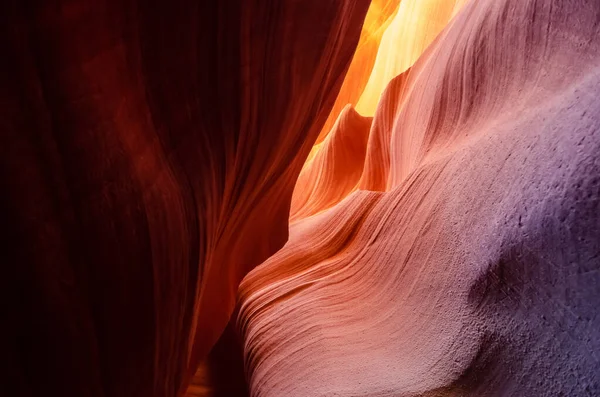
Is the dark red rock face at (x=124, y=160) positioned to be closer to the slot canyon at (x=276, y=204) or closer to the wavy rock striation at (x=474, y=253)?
the slot canyon at (x=276, y=204)

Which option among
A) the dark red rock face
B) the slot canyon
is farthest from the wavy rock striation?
the dark red rock face

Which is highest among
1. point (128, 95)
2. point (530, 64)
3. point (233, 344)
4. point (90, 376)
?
point (530, 64)

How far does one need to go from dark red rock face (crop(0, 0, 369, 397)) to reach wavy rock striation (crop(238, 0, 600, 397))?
0.32 meters

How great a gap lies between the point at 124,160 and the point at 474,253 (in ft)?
1.73

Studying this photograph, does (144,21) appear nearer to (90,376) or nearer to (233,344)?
(90,376)

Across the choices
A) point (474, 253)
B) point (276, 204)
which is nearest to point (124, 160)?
point (474, 253)

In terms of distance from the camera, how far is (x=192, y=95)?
716 millimetres

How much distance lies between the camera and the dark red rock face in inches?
19.3

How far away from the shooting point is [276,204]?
4.25 ft

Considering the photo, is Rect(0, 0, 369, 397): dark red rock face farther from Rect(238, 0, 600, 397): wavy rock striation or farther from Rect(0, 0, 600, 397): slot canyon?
Rect(238, 0, 600, 397): wavy rock striation

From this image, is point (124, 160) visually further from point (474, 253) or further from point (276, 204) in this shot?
point (276, 204)

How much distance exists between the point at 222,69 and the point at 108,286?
1.18 feet

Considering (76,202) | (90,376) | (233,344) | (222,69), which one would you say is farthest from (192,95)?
(233,344)

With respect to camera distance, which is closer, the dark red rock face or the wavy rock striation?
the dark red rock face
